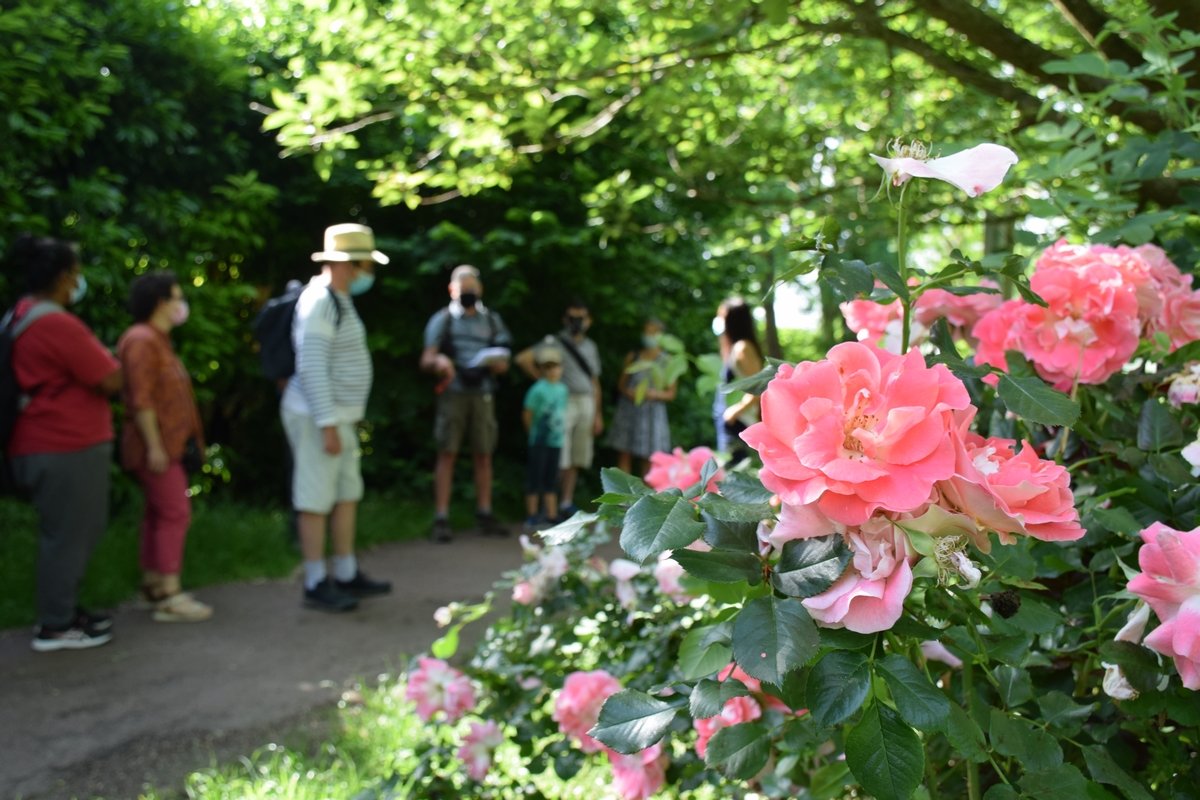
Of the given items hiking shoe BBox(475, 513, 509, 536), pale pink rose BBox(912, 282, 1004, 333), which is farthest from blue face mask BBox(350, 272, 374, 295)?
pale pink rose BBox(912, 282, 1004, 333)

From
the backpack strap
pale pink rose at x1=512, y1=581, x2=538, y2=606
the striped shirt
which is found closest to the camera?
pale pink rose at x1=512, y1=581, x2=538, y2=606

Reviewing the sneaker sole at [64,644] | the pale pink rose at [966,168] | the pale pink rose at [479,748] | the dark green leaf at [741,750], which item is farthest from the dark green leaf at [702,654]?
the sneaker sole at [64,644]

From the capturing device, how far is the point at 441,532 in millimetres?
7402

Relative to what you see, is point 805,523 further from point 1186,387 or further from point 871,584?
point 1186,387

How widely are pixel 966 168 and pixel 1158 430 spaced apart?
57cm

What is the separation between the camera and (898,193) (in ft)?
3.32

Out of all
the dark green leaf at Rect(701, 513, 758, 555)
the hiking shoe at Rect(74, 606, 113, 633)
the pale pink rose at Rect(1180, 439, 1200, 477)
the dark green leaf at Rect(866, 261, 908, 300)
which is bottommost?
the hiking shoe at Rect(74, 606, 113, 633)

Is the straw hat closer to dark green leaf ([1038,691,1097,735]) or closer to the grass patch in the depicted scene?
the grass patch

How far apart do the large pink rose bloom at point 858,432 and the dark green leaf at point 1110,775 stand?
1.58ft

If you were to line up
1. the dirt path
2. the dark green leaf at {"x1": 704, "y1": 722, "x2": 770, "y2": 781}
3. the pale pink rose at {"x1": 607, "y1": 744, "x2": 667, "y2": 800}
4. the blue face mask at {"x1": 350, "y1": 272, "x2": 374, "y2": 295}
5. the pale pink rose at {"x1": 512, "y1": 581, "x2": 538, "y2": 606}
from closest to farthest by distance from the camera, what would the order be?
1. the dark green leaf at {"x1": 704, "y1": 722, "x2": 770, "y2": 781}
2. the pale pink rose at {"x1": 607, "y1": 744, "x2": 667, "y2": 800}
3. the pale pink rose at {"x1": 512, "y1": 581, "x2": 538, "y2": 606}
4. the dirt path
5. the blue face mask at {"x1": 350, "y1": 272, "x2": 374, "y2": 295}

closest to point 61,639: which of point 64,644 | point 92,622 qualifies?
point 64,644

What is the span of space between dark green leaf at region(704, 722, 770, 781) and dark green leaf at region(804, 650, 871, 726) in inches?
12.1

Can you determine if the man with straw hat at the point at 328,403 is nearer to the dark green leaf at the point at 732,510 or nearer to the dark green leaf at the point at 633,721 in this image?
the dark green leaf at the point at 633,721

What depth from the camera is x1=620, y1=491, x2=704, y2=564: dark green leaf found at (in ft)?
2.86
